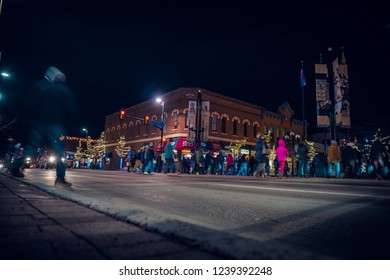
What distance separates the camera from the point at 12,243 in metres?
1.44

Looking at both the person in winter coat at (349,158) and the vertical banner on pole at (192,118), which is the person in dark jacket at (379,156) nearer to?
the person in winter coat at (349,158)

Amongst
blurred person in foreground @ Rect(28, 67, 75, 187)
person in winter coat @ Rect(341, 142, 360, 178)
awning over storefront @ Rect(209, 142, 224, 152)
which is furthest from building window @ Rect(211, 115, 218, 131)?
blurred person in foreground @ Rect(28, 67, 75, 187)

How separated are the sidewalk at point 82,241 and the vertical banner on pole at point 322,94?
19931 millimetres

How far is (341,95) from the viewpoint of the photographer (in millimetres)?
18328

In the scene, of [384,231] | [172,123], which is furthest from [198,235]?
[172,123]

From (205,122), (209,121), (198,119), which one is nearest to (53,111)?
(205,122)

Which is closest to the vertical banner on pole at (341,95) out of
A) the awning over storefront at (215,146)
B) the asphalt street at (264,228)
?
the awning over storefront at (215,146)

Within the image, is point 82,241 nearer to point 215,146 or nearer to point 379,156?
point 379,156

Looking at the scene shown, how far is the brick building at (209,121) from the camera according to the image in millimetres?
30891
